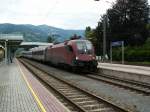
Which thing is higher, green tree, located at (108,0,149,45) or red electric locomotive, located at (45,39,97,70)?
green tree, located at (108,0,149,45)

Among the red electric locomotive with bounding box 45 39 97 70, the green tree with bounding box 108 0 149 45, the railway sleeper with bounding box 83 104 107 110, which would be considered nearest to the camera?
the railway sleeper with bounding box 83 104 107 110

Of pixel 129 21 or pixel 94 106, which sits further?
pixel 129 21

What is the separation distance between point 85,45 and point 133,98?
16901 millimetres

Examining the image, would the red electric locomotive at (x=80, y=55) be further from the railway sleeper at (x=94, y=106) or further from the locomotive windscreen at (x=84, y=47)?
the railway sleeper at (x=94, y=106)

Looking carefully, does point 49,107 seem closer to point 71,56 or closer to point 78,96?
point 78,96

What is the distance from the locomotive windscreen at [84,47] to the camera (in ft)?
103

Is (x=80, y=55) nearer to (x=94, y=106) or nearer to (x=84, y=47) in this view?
(x=84, y=47)

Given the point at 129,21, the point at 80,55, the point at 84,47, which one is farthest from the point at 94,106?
the point at 129,21

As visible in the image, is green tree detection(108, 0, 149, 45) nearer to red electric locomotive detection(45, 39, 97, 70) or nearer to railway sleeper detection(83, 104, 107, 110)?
red electric locomotive detection(45, 39, 97, 70)

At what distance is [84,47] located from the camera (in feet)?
104

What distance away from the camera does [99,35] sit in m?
72.8

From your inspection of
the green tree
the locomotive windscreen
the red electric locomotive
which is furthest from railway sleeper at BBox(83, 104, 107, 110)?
the green tree

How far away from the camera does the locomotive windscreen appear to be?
3125 centimetres

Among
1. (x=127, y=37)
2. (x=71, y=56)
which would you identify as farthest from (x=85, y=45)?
(x=127, y=37)
